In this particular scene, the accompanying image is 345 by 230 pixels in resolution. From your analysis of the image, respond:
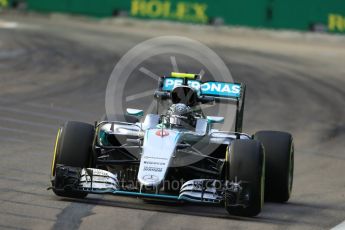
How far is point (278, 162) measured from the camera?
444 inches

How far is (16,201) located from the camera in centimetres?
1031

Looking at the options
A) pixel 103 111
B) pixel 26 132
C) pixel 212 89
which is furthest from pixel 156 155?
pixel 103 111

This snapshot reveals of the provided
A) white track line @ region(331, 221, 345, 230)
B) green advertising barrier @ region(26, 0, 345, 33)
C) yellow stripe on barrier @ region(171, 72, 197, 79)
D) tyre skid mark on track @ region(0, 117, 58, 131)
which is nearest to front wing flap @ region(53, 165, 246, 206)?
white track line @ region(331, 221, 345, 230)

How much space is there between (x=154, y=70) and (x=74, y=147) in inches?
629

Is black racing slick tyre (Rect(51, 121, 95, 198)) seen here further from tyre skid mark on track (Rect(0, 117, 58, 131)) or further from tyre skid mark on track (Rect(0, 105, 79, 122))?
tyre skid mark on track (Rect(0, 105, 79, 122))

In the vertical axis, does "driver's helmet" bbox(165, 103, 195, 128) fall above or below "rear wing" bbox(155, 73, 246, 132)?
below

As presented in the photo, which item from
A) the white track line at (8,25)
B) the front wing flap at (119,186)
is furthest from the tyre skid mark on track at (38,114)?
the white track line at (8,25)

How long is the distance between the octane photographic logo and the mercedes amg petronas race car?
5.99 meters

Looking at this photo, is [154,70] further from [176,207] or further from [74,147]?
[176,207]

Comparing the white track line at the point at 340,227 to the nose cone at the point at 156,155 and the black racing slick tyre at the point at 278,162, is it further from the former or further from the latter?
the nose cone at the point at 156,155

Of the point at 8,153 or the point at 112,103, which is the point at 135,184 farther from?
the point at 112,103

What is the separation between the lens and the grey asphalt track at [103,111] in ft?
32.5

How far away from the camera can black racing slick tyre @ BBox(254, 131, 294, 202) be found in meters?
11.3

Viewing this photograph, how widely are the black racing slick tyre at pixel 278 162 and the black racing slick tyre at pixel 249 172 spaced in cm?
101
